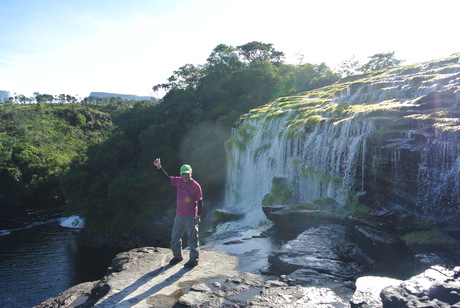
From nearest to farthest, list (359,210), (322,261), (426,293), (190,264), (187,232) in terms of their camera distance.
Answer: (426,293)
(187,232)
(190,264)
(322,261)
(359,210)

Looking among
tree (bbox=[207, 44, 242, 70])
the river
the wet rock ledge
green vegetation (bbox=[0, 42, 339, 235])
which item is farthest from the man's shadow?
tree (bbox=[207, 44, 242, 70])

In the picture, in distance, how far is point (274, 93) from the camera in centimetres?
3522

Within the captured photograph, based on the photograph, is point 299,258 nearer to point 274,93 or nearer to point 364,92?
point 364,92

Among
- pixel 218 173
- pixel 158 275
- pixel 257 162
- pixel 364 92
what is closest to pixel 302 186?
pixel 257 162

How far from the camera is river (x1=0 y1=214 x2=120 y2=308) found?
1830 cm

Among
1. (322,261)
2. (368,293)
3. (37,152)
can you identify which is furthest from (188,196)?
(37,152)

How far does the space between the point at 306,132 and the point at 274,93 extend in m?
20.3

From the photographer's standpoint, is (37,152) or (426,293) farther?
(37,152)

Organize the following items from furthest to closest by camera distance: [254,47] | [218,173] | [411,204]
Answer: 1. [254,47]
2. [218,173]
3. [411,204]

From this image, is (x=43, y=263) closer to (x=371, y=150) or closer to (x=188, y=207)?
(x=188, y=207)

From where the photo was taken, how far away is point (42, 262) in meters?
23.4

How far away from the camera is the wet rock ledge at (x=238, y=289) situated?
4944mm

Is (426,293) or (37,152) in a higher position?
(426,293)

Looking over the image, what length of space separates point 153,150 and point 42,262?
39.0 feet
